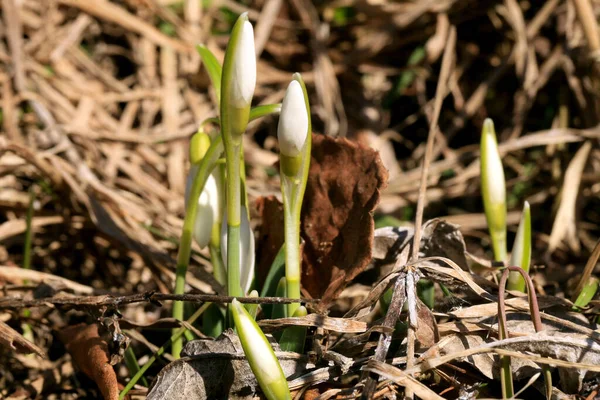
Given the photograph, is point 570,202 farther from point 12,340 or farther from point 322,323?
point 12,340

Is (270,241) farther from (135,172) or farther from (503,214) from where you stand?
(135,172)

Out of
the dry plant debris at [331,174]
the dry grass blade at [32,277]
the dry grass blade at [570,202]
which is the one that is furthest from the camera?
the dry grass blade at [570,202]

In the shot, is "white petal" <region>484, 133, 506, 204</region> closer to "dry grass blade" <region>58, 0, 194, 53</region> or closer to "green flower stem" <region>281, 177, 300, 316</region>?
"green flower stem" <region>281, 177, 300, 316</region>

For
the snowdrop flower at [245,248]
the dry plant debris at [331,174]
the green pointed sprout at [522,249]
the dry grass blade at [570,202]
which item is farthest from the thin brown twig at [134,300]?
the dry grass blade at [570,202]

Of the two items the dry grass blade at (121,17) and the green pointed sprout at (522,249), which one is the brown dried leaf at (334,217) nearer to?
the green pointed sprout at (522,249)

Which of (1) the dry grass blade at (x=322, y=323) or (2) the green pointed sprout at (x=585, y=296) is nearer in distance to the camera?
(1) the dry grass blade at (x=322, y=323)

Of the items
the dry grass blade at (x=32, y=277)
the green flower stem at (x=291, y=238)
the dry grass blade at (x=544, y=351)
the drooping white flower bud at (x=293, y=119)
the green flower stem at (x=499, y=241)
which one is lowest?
the dry grass blade at (x=544, y=351)

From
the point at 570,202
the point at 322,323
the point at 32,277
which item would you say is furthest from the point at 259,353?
the point at 570,202
